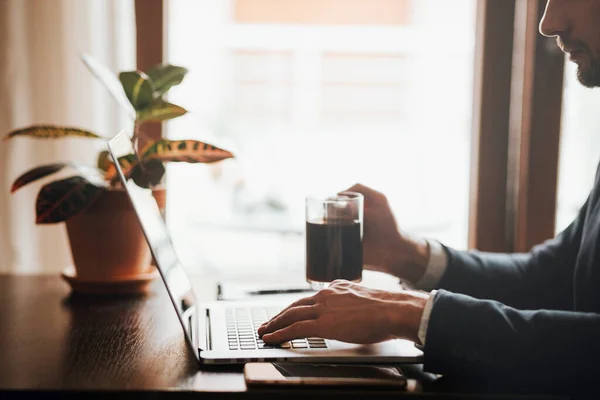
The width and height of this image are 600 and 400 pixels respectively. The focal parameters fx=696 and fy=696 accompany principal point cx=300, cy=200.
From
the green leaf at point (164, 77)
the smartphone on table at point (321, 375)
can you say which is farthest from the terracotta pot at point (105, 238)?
the smartphone on table at point (321, 375)

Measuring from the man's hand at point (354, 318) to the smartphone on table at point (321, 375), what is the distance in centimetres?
5

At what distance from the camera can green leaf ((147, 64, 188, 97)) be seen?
150cm

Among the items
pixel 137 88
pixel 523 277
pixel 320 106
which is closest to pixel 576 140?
pixel 523 277

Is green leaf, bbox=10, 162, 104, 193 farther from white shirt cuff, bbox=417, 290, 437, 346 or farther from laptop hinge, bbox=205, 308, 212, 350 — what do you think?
white shirt cuff, bbox=417, 290, 437, 346

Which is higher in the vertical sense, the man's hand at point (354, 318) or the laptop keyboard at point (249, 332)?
the man's hand at point (354, 318)

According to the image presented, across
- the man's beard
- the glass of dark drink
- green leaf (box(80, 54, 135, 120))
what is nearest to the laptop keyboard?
the glass of dark drink

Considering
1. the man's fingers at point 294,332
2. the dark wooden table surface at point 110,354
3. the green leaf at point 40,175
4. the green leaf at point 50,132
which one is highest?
the green leaf at point 50,132

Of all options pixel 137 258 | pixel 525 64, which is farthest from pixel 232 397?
pixel 525 64

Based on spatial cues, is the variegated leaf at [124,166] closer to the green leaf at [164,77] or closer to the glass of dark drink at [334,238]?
the green leaf at [164,77]

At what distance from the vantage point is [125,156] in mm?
1356

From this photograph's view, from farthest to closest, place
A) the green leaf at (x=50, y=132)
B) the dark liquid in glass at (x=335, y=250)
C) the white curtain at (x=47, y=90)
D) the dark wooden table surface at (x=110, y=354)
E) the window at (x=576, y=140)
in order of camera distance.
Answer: the window at (x=576, y=140) → the white curtain at (x=47, y=90) → the green leaf at (x=50, y=132) → the dark liquid in glass at (x=335, y=250) → the dark wooden table surface at (x=110, y=354)

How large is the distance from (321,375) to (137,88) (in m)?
A: 0.78

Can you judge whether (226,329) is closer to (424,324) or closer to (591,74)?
(424,324)

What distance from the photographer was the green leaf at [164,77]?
1496 mm
